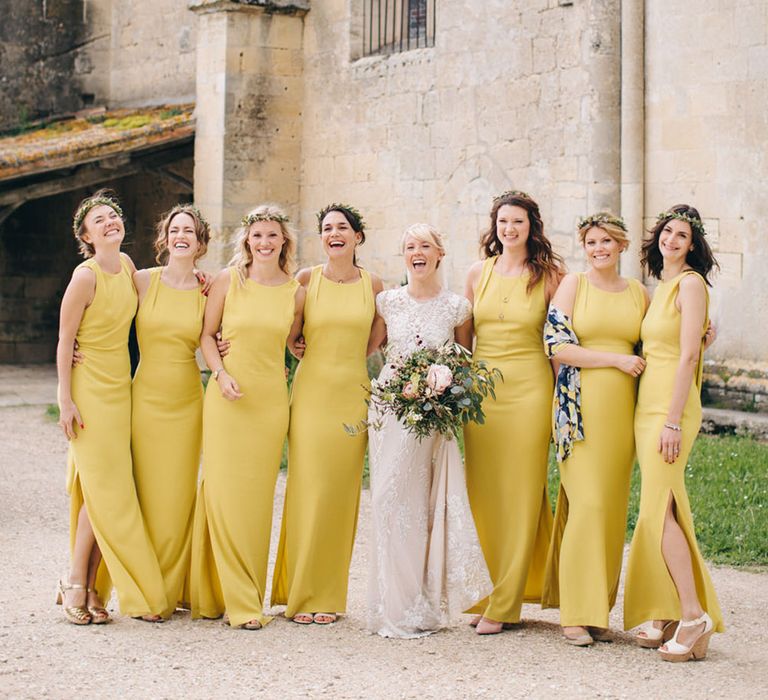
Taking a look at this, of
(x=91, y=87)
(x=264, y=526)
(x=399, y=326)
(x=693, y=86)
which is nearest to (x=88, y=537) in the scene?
(x=264, y=526)

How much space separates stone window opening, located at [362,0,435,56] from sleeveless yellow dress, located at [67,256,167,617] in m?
8.96

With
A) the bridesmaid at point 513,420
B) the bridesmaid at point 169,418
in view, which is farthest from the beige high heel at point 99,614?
the bridesmaid at point 513,420

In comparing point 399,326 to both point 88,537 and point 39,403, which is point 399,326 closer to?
point 88,537

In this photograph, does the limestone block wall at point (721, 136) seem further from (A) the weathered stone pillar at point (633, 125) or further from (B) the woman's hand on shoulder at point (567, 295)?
(B) the woman's hand on shoulder at point (567, 295)

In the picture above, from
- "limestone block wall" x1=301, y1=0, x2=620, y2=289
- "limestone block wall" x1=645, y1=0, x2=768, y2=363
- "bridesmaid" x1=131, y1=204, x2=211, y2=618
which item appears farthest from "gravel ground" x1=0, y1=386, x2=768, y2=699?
"limestone block wall" x1=301, y1=0, x2=620, y2=289

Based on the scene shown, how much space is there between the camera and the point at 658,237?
562 centimetres

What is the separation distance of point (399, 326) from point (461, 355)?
37 centimetres

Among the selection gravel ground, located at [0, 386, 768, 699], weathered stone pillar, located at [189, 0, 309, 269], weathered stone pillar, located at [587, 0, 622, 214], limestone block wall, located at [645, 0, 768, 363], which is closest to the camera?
gravel ground, located at [0, 386, 768, 699]

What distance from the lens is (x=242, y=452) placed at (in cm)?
582

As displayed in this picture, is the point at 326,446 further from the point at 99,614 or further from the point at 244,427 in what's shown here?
the point at 99,614

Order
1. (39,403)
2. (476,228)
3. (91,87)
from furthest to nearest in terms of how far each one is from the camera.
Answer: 1. (91,87)
2. (39,403)
3. (476,228)

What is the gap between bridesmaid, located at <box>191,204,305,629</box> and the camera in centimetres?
580

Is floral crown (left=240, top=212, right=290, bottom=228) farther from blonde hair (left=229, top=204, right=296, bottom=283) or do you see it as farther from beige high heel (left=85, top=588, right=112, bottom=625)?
beige high heel (left=85, top=588, right=112, bottom=625)

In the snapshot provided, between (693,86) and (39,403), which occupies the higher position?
(693,86)
